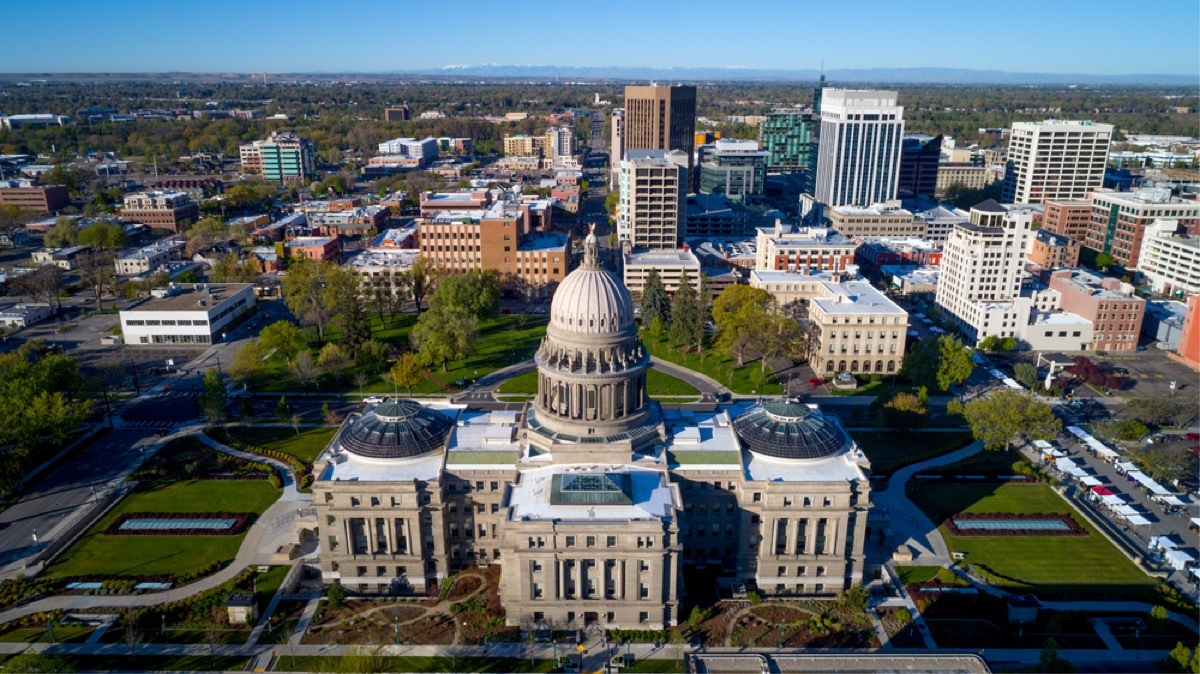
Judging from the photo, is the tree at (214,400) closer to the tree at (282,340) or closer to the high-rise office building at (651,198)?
the tree at (282,340)

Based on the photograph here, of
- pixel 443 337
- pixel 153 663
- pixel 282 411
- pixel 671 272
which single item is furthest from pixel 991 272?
pixel 153 663

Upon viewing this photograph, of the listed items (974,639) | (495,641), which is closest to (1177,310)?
(974,639)

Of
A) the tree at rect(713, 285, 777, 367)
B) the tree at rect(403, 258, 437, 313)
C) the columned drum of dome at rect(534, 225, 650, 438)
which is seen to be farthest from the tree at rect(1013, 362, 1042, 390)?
the tree at rect(403, 258, 437, 313)

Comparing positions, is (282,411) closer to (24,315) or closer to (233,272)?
(24,315)

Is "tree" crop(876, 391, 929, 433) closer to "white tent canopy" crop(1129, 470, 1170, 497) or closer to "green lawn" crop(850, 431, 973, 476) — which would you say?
"green lawn" crop(850, 431, 973, 476)

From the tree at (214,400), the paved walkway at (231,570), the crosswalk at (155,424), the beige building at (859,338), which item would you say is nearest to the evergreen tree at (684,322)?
the beige building at (859,338)
